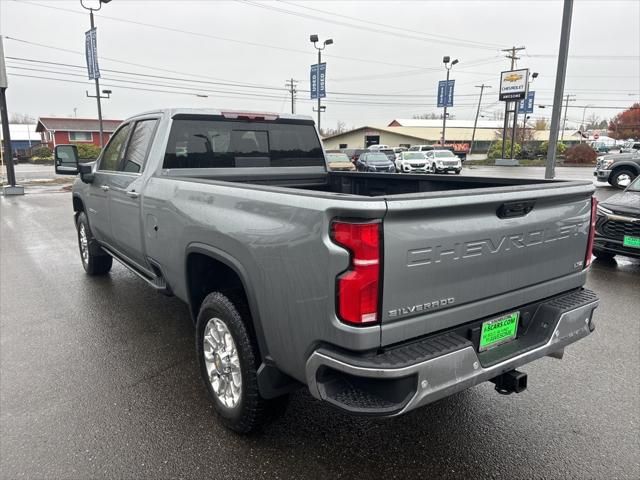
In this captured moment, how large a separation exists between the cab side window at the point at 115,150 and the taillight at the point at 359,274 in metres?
3.71

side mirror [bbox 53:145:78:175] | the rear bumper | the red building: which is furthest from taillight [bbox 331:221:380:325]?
the red building

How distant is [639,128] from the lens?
75500mm

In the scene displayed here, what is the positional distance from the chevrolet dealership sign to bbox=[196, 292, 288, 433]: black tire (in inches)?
1455

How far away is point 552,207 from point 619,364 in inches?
79.7

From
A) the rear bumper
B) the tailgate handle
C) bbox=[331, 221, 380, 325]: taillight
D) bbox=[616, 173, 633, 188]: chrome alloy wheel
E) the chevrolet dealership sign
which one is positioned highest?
the chevrolet dealership sign

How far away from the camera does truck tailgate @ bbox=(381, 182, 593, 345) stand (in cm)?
202

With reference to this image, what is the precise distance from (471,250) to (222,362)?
1666 millimetres

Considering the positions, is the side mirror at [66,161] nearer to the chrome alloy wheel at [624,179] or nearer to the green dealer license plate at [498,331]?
the green dealer license plate at [498,331]

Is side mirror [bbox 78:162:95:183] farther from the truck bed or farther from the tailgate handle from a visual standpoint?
the tailgate handle

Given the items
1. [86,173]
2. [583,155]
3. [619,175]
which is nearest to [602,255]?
[86,173]

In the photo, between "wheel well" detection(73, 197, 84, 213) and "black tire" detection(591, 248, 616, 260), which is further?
"black tire" detection(591, 248, 616, 260)

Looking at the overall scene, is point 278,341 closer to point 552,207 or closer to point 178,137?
point 552,207

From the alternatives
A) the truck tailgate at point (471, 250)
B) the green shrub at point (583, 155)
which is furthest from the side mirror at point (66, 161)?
the green shrub at point (583, 155)

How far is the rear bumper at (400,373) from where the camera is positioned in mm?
1989
